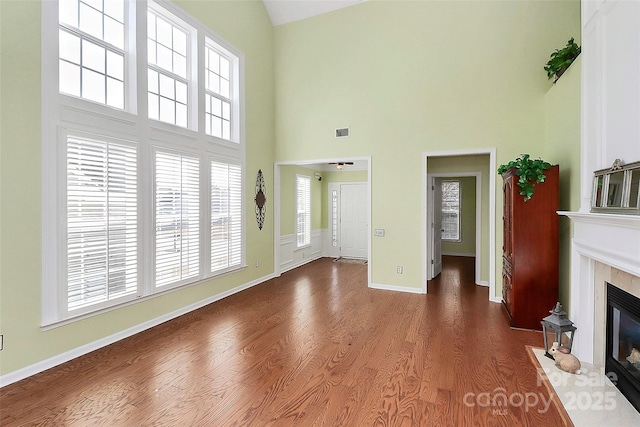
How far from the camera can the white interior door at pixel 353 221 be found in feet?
25.5

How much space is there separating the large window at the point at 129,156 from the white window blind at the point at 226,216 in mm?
22

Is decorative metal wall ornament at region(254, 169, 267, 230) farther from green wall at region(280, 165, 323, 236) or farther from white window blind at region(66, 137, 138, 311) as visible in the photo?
white window blind at region(66, 137, 138, 311)

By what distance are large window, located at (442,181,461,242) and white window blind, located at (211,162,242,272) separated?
6221 mm

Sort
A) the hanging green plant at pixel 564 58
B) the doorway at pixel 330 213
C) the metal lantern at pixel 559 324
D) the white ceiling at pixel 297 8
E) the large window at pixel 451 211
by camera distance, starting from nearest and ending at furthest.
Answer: the metal lantern at pixel 559 324
the hanging green plant at pixel 564 58
the white ceiling at pixel 297 8
the doorway at pixel 330 213
the large window at pixel 451 211

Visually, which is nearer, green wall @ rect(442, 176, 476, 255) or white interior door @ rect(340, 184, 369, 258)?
white interior door @ rect(340, 184, 369, 258)

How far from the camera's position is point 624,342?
2.14 metres

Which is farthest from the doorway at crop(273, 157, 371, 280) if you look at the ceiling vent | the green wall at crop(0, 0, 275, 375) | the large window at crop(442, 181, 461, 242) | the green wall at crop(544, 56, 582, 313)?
the green wall at crop(0, 0, 275, 375)

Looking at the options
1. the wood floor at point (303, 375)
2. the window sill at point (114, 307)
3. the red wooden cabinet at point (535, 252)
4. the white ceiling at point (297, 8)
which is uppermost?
the white ceiling at point (297, 8)

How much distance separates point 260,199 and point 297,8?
362 cm

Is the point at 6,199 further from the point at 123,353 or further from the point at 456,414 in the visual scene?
the point at 456,414

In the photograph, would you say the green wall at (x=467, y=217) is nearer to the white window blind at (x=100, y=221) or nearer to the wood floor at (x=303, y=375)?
the wood floor at (x=303, y=375)

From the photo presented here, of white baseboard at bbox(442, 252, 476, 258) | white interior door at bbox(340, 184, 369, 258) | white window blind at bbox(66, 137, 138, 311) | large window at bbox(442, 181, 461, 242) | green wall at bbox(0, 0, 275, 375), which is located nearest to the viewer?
green wall at bbox(0, 0, 275, 375)

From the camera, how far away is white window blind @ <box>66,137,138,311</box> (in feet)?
9.07

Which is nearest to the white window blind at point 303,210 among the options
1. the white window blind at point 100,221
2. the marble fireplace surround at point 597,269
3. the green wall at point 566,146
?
the white window blind at point 100,221
